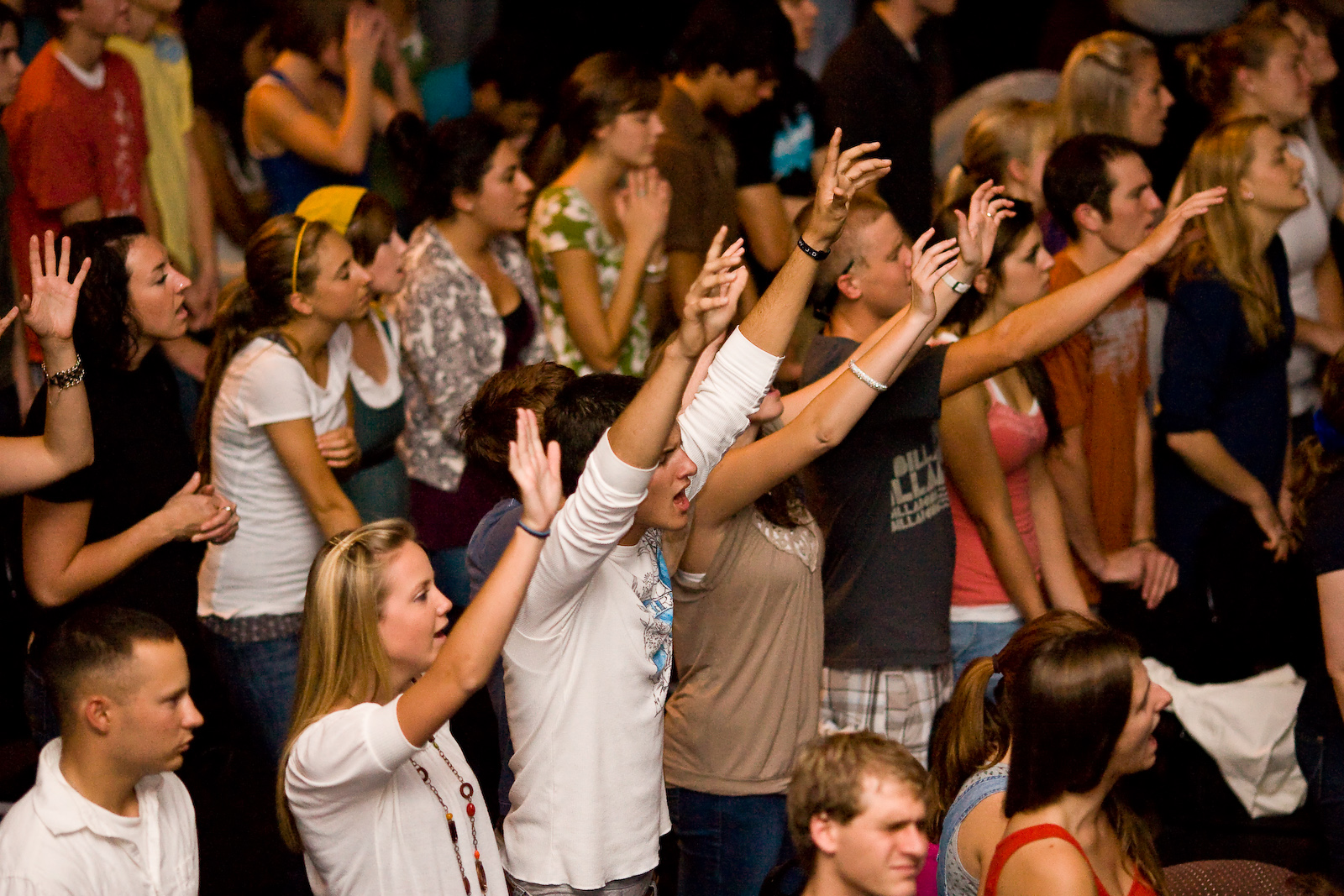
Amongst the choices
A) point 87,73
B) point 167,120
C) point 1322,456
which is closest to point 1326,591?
point 1322,456

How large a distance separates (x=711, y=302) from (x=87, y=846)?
1.08 metres

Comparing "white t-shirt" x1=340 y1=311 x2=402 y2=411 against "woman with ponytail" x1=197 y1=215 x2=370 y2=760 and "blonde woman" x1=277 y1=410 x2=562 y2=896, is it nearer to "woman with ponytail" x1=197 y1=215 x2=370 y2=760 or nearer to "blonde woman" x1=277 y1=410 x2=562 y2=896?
"woman with ponytail" x1=197 y1=215 x2=370 y2=760

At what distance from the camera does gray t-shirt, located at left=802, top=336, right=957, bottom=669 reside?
2609 mm

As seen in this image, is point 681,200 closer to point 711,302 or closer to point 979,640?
point 979,640

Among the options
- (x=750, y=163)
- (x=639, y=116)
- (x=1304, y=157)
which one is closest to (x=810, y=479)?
(x=639, y=116)

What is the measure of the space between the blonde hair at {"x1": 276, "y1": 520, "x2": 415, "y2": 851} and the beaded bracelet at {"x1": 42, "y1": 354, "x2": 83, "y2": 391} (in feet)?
2.01

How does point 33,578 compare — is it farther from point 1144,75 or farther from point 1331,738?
point 1144,75

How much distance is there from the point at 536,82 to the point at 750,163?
1.05m

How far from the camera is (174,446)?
2.61 meters

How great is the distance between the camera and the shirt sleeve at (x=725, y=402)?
219cm

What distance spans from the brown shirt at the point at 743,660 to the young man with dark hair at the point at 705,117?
1788 mm

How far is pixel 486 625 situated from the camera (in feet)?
5.60

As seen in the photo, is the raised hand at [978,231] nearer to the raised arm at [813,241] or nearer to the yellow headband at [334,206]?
the raised arm at [813,241]

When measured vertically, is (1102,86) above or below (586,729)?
above
